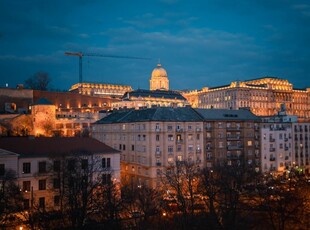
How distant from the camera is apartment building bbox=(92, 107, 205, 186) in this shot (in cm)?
7038

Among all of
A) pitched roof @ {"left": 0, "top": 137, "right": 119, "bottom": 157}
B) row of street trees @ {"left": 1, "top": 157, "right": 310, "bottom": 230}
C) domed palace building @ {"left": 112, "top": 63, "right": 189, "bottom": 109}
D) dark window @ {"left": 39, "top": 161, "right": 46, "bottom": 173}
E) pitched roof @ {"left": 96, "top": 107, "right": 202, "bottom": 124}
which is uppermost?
domed palace building @ {"left": 112, "top": 63, "right": 189, "bottom": 109}

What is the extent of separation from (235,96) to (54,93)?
8987 centimetres

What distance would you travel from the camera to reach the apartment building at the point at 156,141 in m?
70.4

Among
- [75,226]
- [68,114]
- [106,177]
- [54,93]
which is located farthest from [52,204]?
[54,93]

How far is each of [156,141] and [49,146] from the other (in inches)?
840

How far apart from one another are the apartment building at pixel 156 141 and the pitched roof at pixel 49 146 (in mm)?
11793

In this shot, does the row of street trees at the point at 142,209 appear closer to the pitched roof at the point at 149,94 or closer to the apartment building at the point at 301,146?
the apartment building at the point at 301,146

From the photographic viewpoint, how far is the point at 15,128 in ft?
360

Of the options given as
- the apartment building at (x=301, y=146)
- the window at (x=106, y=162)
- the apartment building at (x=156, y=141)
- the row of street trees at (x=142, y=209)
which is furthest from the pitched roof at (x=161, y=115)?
the apartment building at (x=301, y=146)

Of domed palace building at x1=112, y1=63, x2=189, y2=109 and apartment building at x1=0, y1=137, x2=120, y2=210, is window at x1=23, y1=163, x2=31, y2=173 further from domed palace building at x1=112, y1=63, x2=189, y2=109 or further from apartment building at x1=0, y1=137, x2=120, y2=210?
domed palace building at x1=112, y1=63, x2=189, y2=109

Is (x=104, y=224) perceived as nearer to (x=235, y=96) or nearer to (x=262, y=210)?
(x=262, y=210)

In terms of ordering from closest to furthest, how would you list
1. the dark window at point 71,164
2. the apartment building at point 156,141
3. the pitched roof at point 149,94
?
the dark window at point 71,164 → the apartment building at point 156,141 → the pitched roof at point 149,94

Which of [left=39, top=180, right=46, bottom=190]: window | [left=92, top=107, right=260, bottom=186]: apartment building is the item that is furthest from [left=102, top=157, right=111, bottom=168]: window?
[left=92, top=107, right=260, bottom=186]: apartment building

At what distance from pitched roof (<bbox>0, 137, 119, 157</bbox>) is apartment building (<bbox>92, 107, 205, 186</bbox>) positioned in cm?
1179
